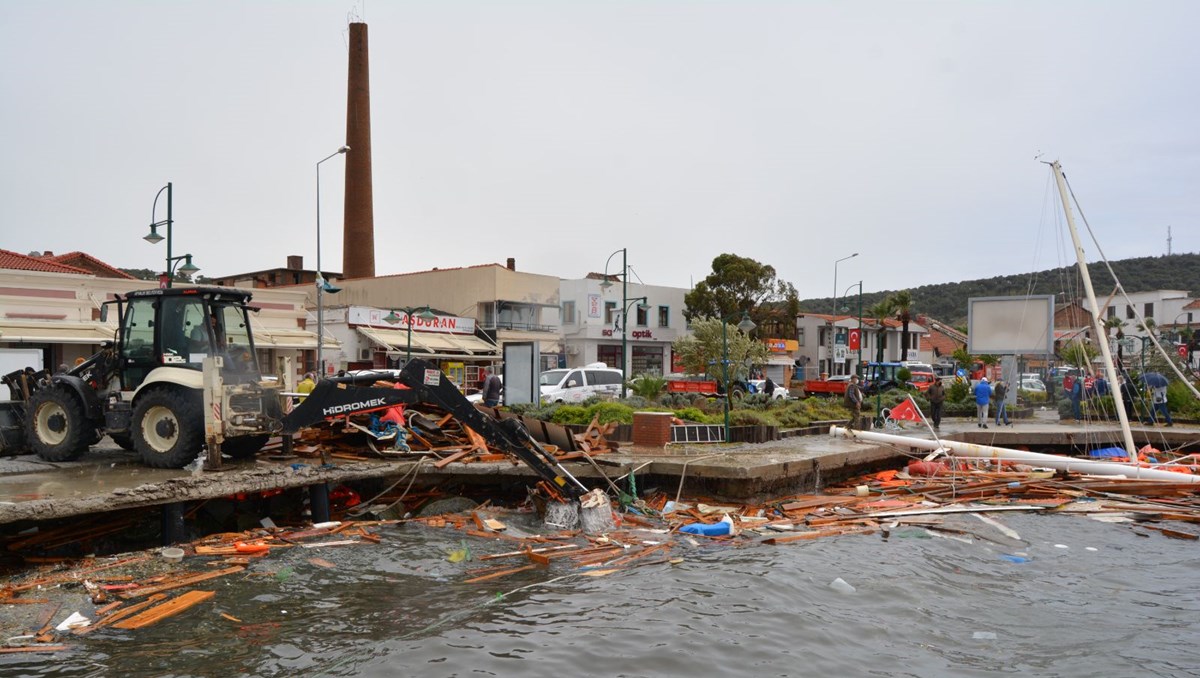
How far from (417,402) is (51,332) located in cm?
2144

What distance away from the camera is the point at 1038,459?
54.9 ft

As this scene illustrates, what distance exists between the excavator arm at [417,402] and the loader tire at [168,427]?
128cm

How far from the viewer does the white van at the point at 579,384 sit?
93.5 ft

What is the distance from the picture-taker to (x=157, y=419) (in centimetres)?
1138

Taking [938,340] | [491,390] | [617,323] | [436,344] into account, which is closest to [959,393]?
[491,390]

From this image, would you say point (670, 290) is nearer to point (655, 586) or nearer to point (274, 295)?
point (274, 295)

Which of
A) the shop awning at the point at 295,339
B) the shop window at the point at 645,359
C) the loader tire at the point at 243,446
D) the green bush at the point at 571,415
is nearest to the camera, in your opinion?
the loader tire at the point at 243,446

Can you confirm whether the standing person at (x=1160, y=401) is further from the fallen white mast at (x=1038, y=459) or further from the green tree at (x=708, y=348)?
the green tree at (x=708, y=348)

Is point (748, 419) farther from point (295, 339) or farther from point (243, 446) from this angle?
point (295, 339)

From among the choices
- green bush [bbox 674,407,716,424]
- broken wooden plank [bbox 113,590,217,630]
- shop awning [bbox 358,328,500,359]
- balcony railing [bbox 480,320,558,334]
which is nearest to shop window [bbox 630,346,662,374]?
balcony railing [bbox 480,320,558,334]

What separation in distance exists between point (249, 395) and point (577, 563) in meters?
5.17

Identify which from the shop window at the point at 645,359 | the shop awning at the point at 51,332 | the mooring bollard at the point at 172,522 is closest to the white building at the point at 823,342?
the shop window at the point at 645,359

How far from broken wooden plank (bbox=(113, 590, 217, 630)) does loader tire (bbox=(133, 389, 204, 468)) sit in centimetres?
305

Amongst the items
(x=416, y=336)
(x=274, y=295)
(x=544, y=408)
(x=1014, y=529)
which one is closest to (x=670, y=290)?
(x=416, y=336)
